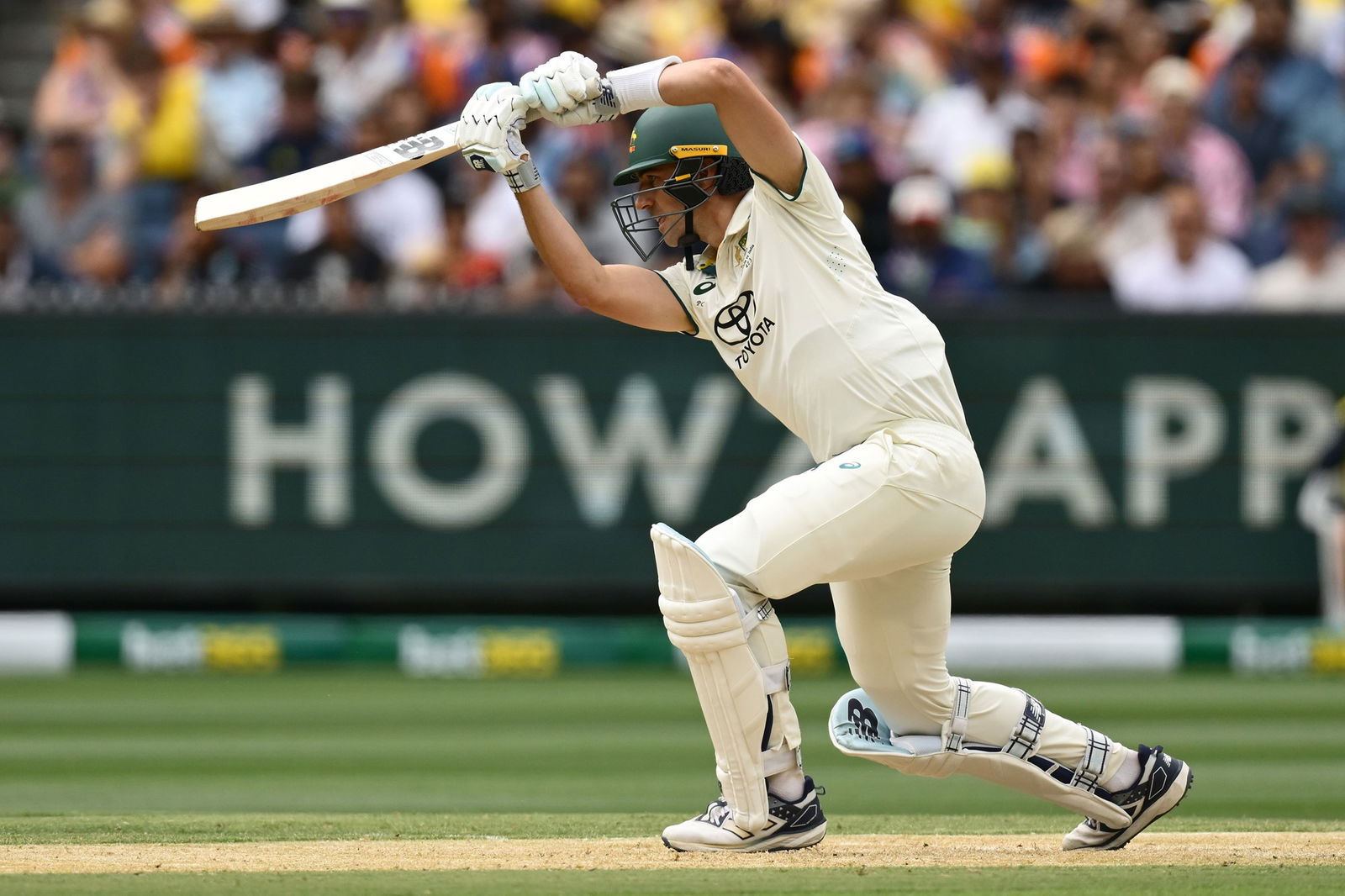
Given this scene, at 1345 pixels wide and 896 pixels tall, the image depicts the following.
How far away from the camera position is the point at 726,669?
15.3ft

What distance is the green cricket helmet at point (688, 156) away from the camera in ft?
15.9

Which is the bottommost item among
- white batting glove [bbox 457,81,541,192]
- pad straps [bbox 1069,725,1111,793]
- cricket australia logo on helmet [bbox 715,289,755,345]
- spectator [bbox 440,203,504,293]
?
pad straps [bbox 1069,725,1111,793]

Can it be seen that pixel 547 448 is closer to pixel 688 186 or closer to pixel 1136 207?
pixel 1136 207

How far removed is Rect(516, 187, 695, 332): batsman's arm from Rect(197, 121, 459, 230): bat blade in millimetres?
253

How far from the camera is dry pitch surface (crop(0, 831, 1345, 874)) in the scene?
4.64 meters

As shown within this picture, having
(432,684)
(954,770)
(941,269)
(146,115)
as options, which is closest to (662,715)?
(432,684)

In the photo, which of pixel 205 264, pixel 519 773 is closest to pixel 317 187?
pixel 519 773

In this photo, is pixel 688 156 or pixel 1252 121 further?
pixel 1252 121

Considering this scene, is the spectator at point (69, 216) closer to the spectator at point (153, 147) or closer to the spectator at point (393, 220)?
the spectator at point (153, 147)

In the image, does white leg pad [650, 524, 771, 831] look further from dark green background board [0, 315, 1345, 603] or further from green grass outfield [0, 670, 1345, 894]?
dark green background board [0, 315, 1345, 603]

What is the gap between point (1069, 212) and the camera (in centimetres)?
1073

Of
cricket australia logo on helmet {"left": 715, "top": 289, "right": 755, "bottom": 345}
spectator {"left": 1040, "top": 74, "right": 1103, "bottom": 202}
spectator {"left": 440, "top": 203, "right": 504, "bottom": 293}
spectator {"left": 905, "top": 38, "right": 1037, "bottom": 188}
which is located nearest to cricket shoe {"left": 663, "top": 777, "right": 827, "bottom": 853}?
cricket australia logo on helmet {"left": 715, "top": 289, "right": 755, "bottom": 345}

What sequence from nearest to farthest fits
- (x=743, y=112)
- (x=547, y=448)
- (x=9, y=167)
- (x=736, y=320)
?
1. (x=743, y=112)
2. (x=736, y=320)
3. (x=547, y=448)
4. (x=9, y=167)

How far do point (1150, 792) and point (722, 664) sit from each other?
1.10 meters
